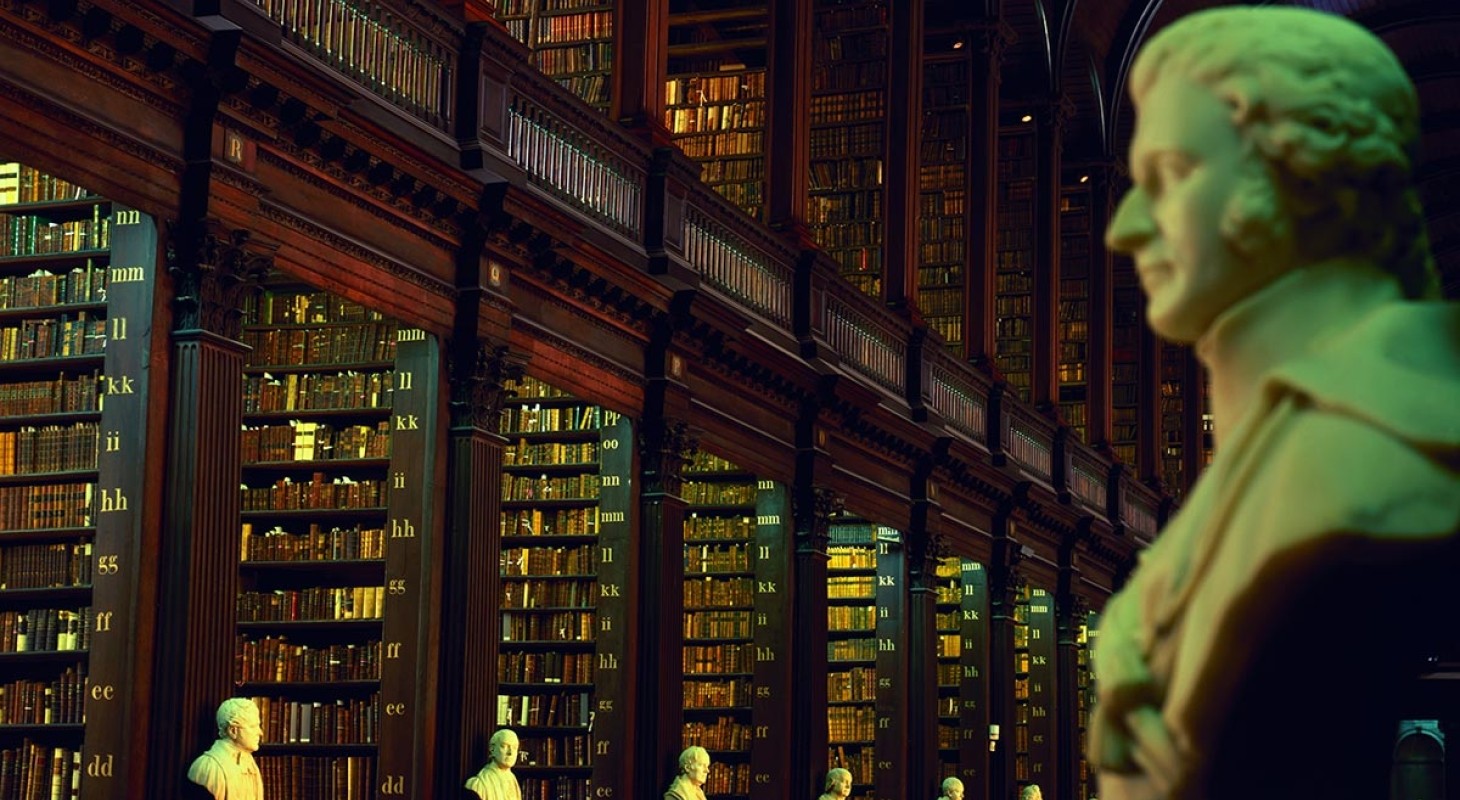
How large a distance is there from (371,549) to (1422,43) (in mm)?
20315

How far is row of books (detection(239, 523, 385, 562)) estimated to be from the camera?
9961 millimetres

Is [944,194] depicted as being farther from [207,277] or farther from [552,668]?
[207,277]

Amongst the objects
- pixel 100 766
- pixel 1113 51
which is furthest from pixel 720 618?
pixel 1113 51

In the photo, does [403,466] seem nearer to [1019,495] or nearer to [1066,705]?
[1019,495]

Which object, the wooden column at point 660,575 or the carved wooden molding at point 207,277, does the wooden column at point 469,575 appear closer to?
the wooden column at point 660,575

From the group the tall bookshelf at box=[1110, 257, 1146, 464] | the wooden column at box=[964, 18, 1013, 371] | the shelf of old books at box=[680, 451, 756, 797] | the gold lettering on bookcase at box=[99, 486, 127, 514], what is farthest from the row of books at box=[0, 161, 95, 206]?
the tall bookshelf at box=[1110, 257, 1146, 464]

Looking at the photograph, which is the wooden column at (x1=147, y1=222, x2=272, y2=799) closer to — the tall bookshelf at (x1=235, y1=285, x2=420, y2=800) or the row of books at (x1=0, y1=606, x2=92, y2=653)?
the row of books at (x1=0, y1=606, x2=92, y2=653)

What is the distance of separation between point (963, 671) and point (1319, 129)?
1605 centimetres

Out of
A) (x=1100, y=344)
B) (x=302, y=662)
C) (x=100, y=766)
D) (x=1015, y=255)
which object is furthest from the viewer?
(x=1100, y=344)

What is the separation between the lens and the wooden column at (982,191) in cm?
1764

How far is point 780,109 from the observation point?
13.6 m

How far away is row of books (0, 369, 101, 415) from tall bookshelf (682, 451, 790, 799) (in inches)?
208

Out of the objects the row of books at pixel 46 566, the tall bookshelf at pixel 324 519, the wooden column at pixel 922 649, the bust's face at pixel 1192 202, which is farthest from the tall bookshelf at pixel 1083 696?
the bust's face at pixel 1192 202

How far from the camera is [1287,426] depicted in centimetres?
150
